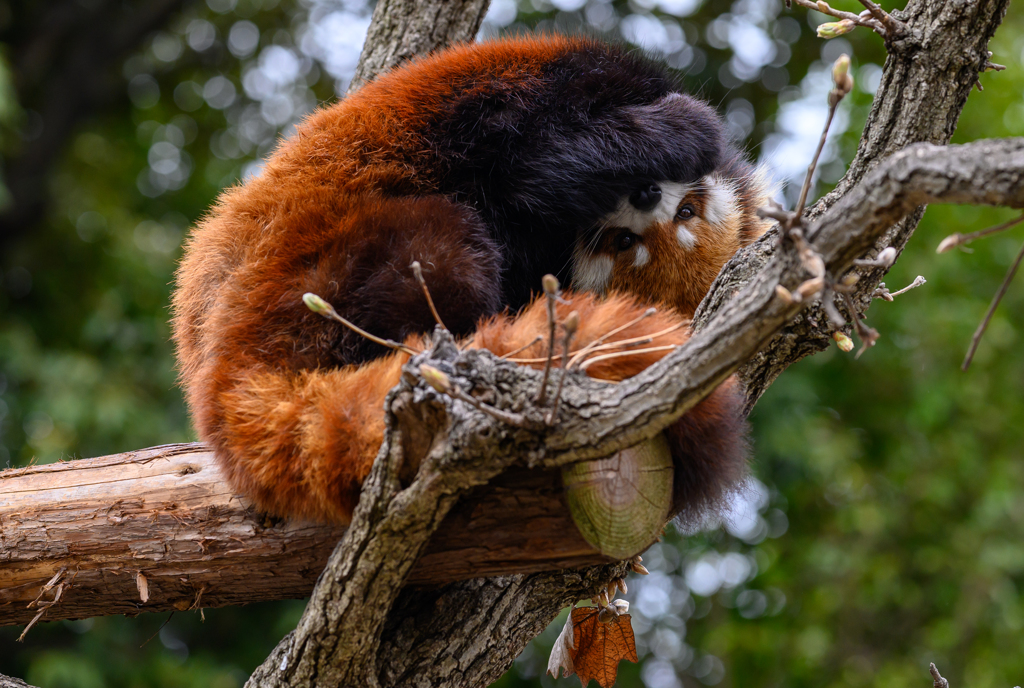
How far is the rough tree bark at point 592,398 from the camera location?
3.39 ft

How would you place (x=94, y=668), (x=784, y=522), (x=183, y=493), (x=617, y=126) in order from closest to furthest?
(x=183, y=493) < (x=617, y=126) < (x=94, y=668) < (x=784, y=522)

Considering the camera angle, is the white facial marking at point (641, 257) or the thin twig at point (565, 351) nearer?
the thin twig at point (565, 351)

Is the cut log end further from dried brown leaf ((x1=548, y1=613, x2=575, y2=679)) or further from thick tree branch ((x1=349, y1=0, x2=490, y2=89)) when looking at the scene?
thick tree branch ((x1=349, y1=0, x2=490, y2=89))

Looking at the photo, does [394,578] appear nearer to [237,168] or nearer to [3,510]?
[3,510]

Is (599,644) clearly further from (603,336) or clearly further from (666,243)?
(666,243)

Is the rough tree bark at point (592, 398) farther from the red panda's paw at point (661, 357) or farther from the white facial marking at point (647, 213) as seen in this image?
the white facial marking at point (647, 213)

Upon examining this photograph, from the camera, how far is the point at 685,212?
2.24 metres

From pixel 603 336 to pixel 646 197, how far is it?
3.01 feet

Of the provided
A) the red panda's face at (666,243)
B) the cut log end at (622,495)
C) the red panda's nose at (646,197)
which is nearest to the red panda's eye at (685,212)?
the red panda's face at (666,243)

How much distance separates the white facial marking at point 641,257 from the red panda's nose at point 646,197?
121 mm

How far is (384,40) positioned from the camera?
279 centimetres

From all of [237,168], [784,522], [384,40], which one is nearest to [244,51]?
[237,168]

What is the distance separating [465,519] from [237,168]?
5141 millimetres

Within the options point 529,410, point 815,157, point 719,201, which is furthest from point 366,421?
point 719,201
